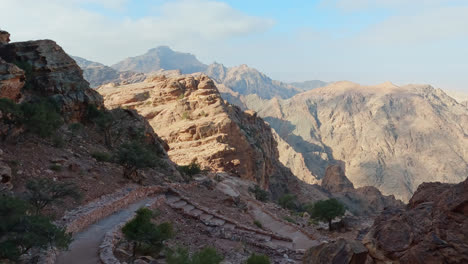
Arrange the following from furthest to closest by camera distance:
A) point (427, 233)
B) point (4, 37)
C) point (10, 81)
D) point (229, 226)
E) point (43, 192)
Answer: point (4, 37), point (10, 81), point (229, 226), point (43, 192), point (427, 233)

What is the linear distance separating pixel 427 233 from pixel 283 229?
1604 cm

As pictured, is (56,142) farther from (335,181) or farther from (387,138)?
(387,138)

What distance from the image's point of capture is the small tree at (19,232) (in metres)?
9.02

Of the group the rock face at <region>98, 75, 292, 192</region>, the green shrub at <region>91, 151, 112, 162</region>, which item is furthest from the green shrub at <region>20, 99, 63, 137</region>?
the rock face at <region>98, 75, 292, 192</region>

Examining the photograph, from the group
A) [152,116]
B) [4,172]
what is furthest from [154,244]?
[152,116]

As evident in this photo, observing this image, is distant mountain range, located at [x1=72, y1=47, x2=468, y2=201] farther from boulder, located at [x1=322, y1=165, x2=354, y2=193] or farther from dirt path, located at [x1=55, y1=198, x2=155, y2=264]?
dirt path, located at [x1=55, y1=198, x2=155, y2=264]

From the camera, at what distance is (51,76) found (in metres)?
30.2

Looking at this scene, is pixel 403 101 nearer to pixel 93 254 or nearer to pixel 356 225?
pixel 356 225

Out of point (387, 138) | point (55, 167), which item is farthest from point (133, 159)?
point (387, 138)

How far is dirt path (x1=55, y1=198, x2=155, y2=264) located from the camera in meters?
11.5

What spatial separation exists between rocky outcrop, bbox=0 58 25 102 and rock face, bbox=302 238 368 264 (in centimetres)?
2133

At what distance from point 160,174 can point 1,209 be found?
64.8ft

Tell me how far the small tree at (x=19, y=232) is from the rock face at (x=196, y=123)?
120ft

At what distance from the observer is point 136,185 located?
22734mm
